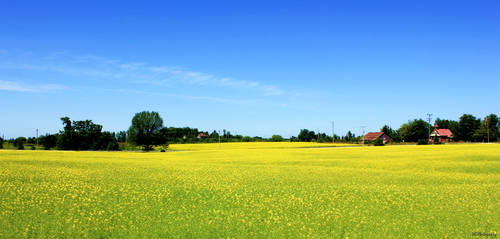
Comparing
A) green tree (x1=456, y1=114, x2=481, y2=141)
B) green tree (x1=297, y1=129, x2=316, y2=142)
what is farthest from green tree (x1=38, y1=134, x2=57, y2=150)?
green tree (x1=456, y1=114, x2=481, y2=141)

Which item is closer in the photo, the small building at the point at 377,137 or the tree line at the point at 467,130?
the tree line at the point at 467,130

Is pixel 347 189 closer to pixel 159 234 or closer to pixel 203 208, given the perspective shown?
pixel 203 208

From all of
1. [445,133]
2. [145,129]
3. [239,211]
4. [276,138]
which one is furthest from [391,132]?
[239,211]

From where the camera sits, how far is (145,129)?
104 meters

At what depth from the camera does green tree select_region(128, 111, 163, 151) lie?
A: 101 m

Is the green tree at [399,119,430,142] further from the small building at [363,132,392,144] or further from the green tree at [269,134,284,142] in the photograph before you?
the green tree at [269,134,284,142]

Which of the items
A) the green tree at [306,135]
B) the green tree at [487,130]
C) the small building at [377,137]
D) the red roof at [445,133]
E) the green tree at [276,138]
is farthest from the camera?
the red roof at [445,133]

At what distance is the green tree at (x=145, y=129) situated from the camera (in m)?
101

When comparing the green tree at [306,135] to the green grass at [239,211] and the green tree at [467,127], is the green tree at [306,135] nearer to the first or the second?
the green tree at [467,127]

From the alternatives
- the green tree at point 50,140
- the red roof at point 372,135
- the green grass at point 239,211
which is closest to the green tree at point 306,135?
the red roof at point 372,135

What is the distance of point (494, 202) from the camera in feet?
38.0

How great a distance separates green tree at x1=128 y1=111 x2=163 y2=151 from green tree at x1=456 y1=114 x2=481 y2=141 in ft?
467

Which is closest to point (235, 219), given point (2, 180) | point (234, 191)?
point (234, 191)

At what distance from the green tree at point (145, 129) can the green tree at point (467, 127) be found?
14248cm
